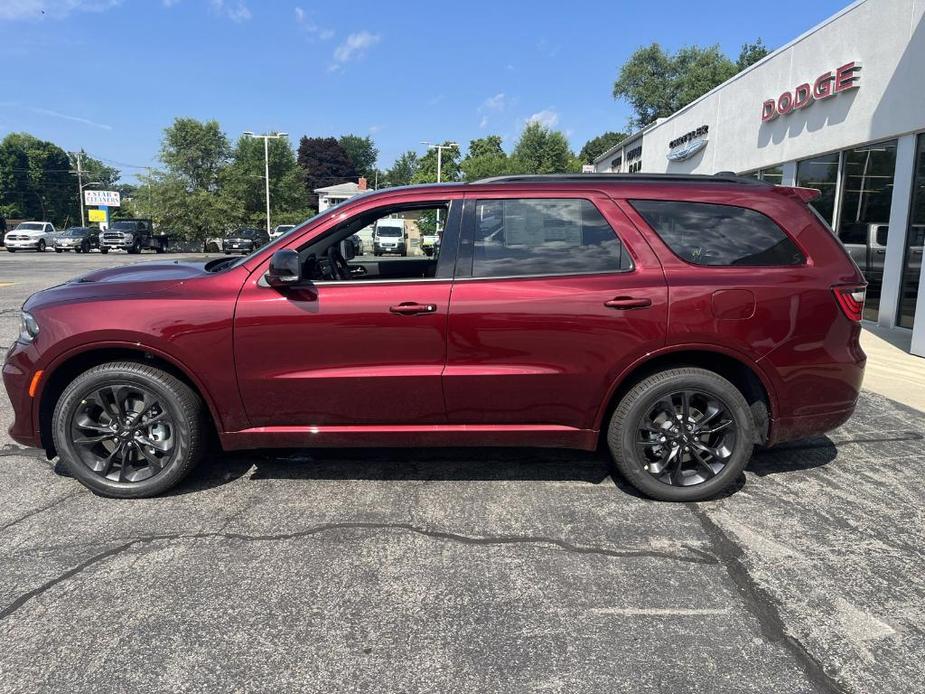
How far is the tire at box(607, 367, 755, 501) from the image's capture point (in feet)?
12.1

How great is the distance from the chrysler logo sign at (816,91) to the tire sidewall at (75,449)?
38.1 feet

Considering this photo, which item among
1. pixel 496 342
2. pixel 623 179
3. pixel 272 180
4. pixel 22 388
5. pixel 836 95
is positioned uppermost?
pixel 272 180

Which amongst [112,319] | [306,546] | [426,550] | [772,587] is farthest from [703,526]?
[112,319]

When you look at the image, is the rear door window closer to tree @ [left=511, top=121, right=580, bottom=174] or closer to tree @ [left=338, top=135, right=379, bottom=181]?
tree @ [left=511, top=121, right=580, bottom=174]

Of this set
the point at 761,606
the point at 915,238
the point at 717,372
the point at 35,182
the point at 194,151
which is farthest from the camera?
the point at 35,182

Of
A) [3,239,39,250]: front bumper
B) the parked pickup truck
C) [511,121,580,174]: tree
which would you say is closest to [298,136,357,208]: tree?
[511,121,580,174]: tree

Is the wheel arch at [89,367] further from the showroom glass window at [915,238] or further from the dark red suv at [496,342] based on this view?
the showroom glass window at [915,238]

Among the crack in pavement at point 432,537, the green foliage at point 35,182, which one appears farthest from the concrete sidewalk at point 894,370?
the green foliage at point 35,182

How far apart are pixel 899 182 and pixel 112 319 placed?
411 inches

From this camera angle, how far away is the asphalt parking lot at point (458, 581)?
2371 millimetres

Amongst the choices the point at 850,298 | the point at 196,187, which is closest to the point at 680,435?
the point at 850,298

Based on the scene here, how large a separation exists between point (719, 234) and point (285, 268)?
2465mm

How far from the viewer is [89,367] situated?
148 inches

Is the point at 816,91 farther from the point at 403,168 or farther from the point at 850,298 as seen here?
the point at 403,168
